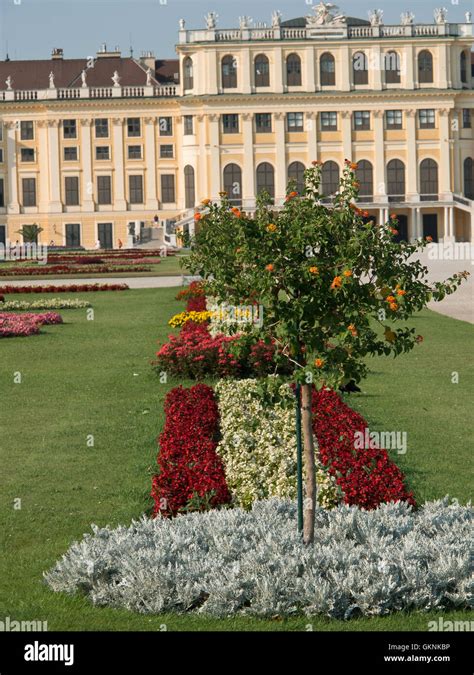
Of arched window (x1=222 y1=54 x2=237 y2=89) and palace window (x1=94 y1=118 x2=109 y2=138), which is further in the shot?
palace window (x1=94 y1=118 x2=109 y2=138)

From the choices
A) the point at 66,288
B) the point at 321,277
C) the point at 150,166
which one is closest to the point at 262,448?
the point at 321,277

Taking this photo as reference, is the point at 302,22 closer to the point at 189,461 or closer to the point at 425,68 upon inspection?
the point at 425,68

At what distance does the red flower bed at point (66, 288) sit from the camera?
32.8 meters

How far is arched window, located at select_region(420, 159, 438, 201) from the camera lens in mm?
73625

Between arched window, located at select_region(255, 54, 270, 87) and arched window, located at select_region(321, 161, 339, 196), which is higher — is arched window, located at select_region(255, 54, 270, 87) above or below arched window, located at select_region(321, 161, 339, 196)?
above

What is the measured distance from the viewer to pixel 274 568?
24.3 ft

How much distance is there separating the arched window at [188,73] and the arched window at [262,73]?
3.71 meters

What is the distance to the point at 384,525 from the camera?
26.9 ft

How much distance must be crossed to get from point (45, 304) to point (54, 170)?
160 ft

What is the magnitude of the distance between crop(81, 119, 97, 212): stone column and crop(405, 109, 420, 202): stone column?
17753 millimetres

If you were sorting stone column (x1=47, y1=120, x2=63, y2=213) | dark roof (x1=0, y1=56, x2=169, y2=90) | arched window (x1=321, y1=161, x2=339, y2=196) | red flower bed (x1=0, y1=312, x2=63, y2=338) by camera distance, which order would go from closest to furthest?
red flower bed (x1=0, y1=312, x2=63, y2=338) < arched window (x1=321, y1=161, x2=339, y2=196) < stone column (x1=47, y1=120, x2=63, y2=213) < dark roof (x1=0, y1=56, x2=169, y2=90)

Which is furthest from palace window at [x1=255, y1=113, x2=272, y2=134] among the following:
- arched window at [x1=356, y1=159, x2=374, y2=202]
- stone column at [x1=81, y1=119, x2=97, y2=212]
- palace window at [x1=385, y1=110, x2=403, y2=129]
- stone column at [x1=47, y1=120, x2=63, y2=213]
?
stone column at [x1=47, y1=120, x2=63, y2=213]

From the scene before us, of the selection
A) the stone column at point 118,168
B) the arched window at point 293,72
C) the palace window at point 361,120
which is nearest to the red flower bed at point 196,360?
the stone column at point 118,168

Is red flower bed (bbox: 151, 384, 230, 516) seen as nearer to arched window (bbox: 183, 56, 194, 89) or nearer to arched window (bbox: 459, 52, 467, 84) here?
arched window (bbox: 183, 56, 194, 89)
